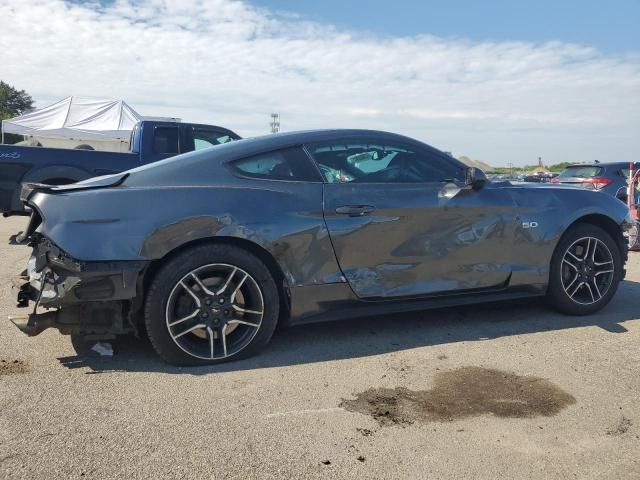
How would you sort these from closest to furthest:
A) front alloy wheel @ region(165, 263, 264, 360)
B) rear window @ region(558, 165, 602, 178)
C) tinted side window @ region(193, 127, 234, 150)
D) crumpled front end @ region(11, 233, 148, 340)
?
crumpled front end @ region(11, 233, 148, 340) → front alloy wheel @ region(165, 263, 264, 360) → tinted side window @ region(193, 127, 234, 150) → rear window @ region(558, 165, 602, 178)

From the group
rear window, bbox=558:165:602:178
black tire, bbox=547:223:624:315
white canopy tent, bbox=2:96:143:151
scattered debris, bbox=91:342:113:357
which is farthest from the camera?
white canopy tent, bbox=2:96:143:151

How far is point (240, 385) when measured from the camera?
3.25 metres

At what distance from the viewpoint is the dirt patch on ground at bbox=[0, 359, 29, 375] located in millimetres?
3368

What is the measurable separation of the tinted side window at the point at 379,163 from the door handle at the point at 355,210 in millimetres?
216

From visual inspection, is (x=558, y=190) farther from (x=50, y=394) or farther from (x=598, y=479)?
(x=50, y=394)

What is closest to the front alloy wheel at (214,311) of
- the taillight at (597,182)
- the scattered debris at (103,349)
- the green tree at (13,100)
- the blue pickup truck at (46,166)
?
the scattered debris at (103,349)

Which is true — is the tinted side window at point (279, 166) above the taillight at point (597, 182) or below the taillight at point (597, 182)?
above

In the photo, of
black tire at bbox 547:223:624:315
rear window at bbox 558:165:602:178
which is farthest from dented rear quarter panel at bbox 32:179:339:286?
rear window at bbox 558:165:602:178

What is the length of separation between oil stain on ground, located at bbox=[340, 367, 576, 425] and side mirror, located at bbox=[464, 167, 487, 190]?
1.48m

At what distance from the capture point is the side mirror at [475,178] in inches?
164

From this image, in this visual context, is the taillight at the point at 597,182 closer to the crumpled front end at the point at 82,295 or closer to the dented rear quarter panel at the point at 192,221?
the dented rear quarter panel at the point at 192,221

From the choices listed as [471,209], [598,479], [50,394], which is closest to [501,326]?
[471,209]

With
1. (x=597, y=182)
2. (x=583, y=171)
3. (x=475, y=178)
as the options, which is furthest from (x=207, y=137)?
(x=583, y=171)

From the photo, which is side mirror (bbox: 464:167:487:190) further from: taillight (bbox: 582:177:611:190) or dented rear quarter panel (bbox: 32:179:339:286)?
taillight (bbox: 582:177:611:190)
